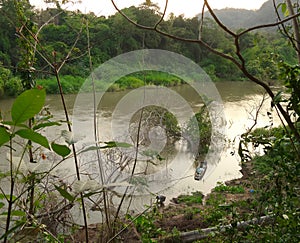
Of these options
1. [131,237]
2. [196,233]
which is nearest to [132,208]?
[131,237]

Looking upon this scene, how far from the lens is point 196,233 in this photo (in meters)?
2.18

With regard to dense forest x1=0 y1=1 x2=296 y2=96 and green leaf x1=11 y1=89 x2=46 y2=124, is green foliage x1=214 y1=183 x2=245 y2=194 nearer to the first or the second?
dense forest x1=0 y1=1 x2=296 y2=96

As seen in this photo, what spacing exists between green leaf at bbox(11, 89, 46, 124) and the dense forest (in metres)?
0.42

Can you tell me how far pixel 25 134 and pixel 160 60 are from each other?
3586 mm

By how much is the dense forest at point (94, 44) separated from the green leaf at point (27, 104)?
1.38 ft

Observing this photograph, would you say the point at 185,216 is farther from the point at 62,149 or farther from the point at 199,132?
the point at 62,149

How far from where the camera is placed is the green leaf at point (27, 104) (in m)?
0.32

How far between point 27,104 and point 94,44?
25.6 inches

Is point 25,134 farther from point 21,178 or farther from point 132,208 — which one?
point 132,208

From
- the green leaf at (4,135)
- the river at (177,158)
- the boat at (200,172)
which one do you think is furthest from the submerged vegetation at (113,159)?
the boat at (200,172)

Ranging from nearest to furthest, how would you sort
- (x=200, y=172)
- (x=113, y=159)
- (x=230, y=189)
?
(x=113, y=159) → (x=230, y=189) → (x=200, y=172)

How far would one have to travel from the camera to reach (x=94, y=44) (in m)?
0.94

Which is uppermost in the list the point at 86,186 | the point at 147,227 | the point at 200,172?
the point at 86,186

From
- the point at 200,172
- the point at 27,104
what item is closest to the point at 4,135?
the point at 27,104
